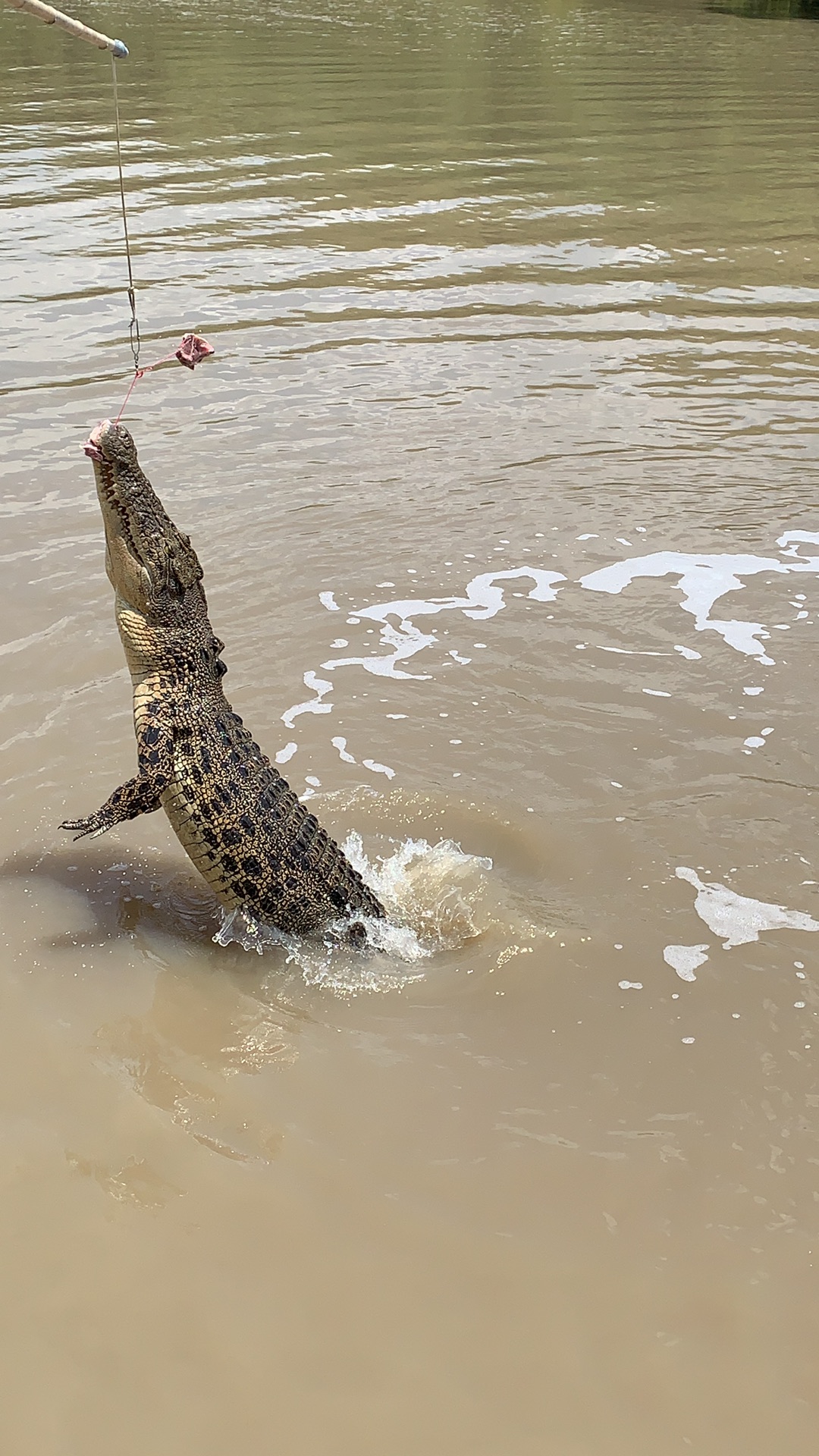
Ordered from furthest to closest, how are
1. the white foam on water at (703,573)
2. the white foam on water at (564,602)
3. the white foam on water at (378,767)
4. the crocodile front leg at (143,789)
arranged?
the white foam on water at (703,573) < the white foam on water at (564,602) < the white foam on water at (378,767) < the crocodile front leg at (143,789)

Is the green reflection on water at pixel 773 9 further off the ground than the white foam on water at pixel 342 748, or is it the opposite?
the green reflection on water at pixel 773 9

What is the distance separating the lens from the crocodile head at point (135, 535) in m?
4.45

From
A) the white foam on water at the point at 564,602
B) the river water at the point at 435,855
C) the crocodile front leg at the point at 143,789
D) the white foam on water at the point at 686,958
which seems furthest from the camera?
the white foam on water at the point at 564,602

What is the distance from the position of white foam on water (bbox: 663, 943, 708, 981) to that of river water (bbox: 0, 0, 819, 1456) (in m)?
0.01

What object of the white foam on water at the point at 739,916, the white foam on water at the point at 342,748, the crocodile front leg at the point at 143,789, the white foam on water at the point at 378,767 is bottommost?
the white foam on water at the point at 739,916

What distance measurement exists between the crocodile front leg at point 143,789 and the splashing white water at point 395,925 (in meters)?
0.55

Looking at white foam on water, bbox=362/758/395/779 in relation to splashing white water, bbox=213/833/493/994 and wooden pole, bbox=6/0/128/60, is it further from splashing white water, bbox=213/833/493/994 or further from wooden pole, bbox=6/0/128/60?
wooden pole, bbox=6/0/128/60

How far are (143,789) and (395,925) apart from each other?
3.80ft

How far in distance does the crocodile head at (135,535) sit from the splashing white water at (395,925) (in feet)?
4.07

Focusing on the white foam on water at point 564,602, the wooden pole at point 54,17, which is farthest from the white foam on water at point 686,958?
the wooden pole at point 54,17

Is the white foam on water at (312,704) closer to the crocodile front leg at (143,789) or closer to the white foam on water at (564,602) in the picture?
the white foam on water at (564,602)

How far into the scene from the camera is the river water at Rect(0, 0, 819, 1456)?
3.20 m

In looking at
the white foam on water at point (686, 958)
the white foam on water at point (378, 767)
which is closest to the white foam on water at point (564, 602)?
the white foam on water at point (378, 767)

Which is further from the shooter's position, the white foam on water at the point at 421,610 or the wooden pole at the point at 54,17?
the white foam on water at the point at 421,610
